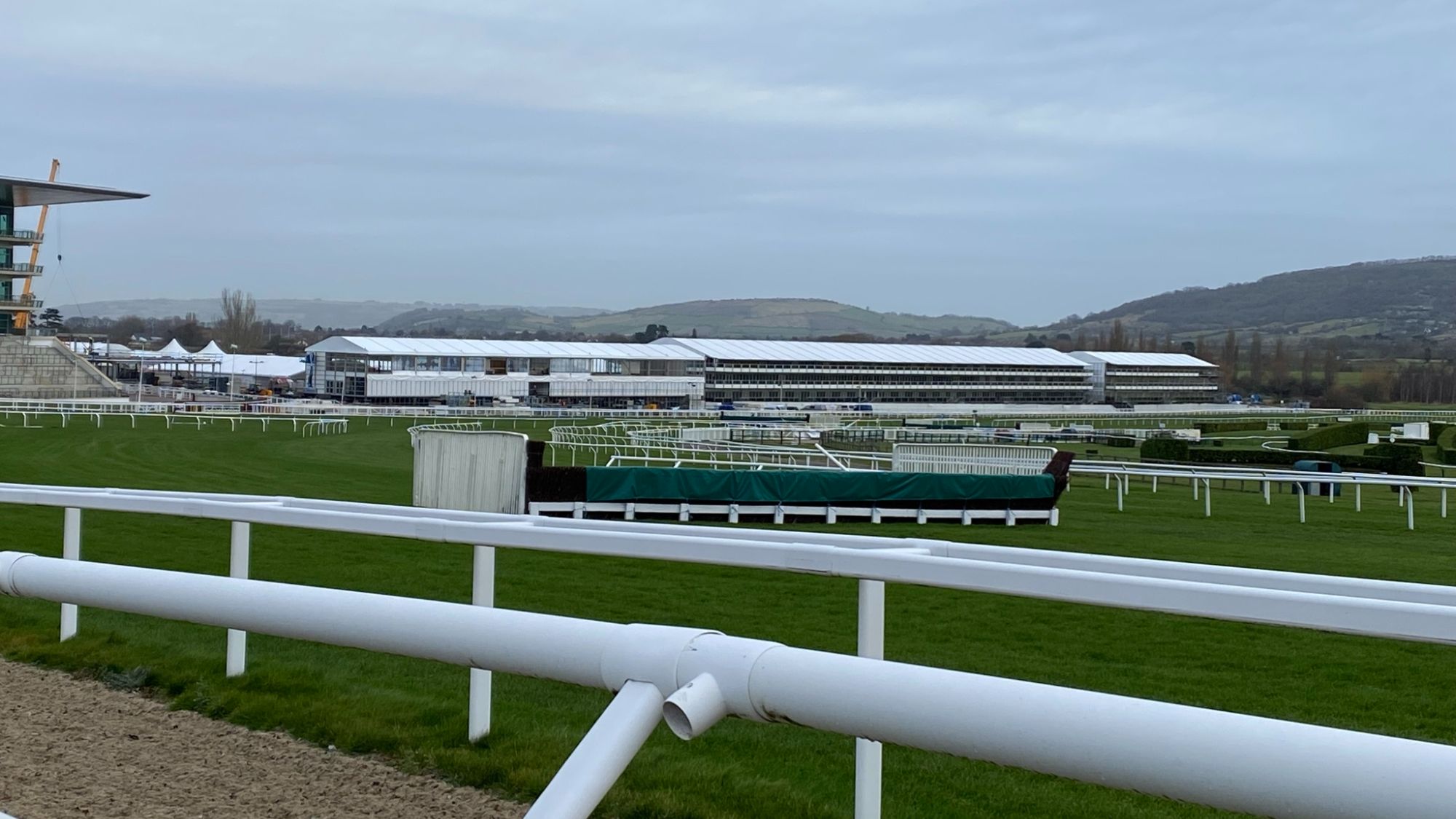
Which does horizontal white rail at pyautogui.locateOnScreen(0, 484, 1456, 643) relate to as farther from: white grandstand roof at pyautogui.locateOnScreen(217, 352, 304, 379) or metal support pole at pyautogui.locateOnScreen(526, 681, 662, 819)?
white grandstand roof at pyautogui.locateOnScreen(217, 352, 304, 379)

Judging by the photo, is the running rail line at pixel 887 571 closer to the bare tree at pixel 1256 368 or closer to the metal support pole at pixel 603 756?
the metal support pole at pixel 603 756

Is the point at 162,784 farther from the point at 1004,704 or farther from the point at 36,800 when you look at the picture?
the point at 1004,704

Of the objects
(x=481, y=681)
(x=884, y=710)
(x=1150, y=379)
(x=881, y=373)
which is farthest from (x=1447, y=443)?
(x=1150, y=379)

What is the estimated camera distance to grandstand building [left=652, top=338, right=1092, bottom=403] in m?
98.6

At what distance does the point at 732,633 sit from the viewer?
722 centimetres

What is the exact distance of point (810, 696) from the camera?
1.72 m

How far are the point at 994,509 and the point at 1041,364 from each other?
95828 mm

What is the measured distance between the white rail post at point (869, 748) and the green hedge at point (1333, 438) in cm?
4892

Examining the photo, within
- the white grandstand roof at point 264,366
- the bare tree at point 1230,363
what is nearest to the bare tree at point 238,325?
the white grandstand roof at point 264,366

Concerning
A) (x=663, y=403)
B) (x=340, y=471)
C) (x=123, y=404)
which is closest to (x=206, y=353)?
(x=663, y=403)

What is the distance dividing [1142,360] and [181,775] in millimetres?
121600

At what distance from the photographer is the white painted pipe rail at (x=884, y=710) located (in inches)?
52.2

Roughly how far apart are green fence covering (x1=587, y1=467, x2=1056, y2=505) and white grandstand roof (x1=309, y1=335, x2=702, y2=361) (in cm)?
6880

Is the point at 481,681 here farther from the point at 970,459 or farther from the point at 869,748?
the point at 970,459
